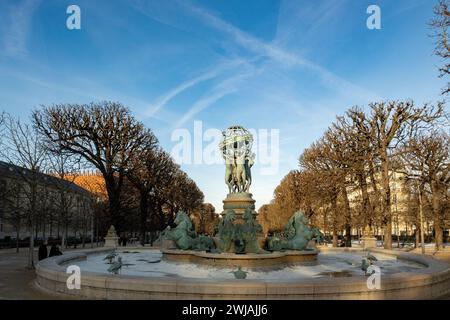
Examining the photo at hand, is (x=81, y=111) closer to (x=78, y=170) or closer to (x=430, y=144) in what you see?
(x=78, y=170)

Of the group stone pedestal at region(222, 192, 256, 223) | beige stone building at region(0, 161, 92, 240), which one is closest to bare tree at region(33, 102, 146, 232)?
beige stone building at region(0, 161, 92, 240)

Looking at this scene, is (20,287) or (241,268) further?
(241,268)

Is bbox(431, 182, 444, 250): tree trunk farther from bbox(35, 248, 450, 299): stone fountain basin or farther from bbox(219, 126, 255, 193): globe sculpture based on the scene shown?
bbox(35, 248, 450, 299): stone fountain basin

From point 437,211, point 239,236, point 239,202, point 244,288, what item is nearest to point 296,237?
point 239,236

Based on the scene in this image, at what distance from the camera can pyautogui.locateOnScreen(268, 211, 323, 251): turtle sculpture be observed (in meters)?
19.9

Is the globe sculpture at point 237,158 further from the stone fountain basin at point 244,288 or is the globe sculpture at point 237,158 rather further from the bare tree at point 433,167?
the bare tree at point 433,167

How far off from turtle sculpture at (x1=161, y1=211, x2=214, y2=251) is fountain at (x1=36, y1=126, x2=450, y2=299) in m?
0.05

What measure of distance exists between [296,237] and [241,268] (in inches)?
204

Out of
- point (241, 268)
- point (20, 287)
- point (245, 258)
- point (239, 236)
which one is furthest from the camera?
point (239, 236)

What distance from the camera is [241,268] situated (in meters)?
15.9

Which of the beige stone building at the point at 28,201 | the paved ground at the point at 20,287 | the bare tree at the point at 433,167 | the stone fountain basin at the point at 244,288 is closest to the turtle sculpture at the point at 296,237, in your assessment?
the stone fountain basin at the point at 244,288

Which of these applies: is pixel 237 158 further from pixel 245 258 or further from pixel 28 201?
pixel 28 201

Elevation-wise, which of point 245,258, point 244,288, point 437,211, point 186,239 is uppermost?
point 437,211
